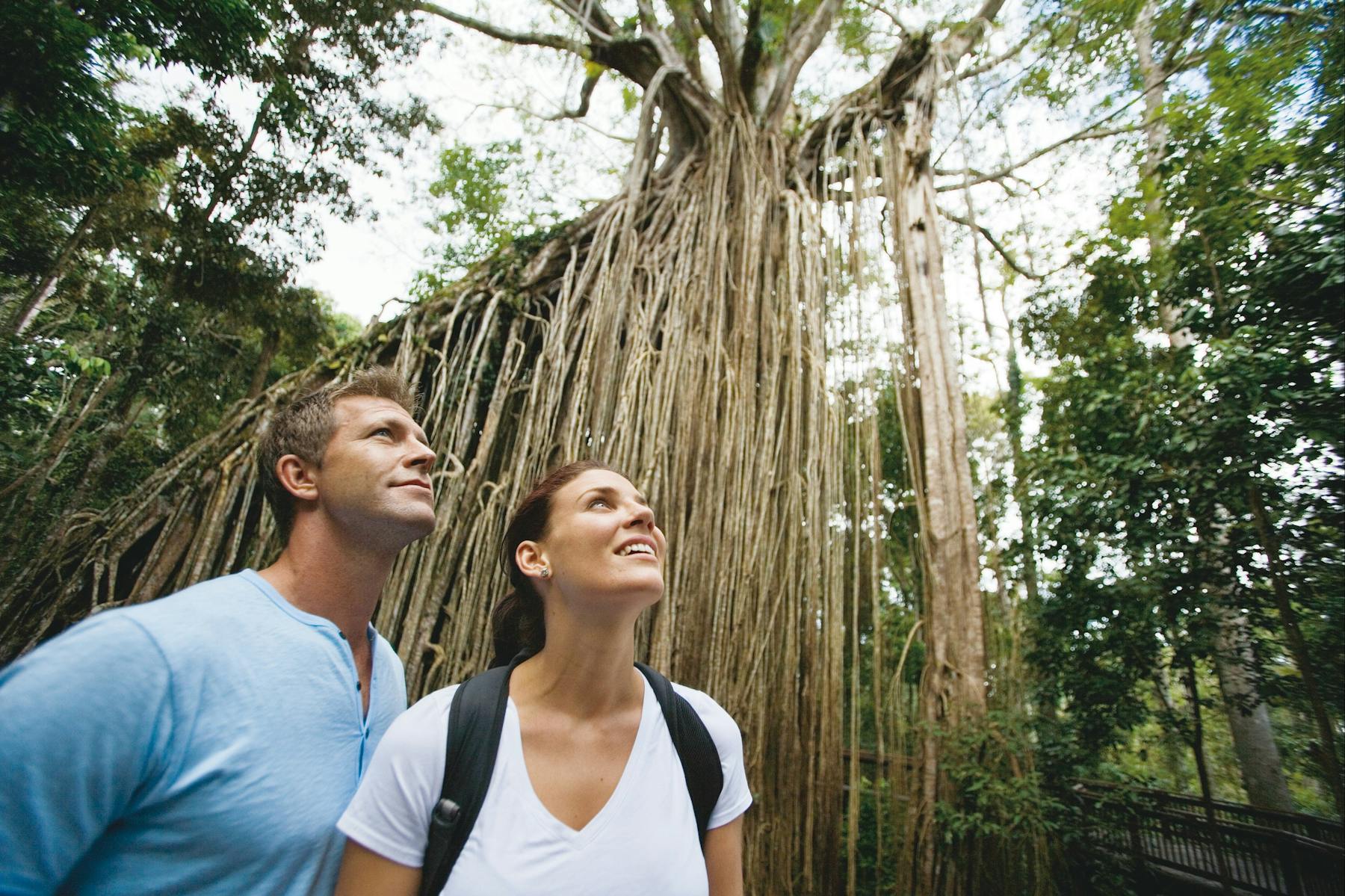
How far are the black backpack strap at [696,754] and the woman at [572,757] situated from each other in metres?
0.02

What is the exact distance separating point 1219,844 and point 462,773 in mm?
4149

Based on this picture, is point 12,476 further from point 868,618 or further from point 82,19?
point 868,618

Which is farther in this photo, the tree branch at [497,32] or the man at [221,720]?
the tree branch at [497,32]

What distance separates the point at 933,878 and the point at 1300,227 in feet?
10.2

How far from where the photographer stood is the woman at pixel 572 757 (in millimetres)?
826

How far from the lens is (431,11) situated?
16.9ft

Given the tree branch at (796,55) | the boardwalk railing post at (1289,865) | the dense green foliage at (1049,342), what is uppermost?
→ the tree branch at (796,55)

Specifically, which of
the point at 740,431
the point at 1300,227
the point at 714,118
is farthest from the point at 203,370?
the point at 1300,227

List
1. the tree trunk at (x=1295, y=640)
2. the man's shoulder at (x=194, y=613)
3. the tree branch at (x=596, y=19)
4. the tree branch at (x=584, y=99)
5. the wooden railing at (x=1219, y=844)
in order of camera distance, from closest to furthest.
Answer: the man's shoulder at (x=194, y=613), the tree trunk at (x=1295, y=640), the wooden railing at (x=1219, y=844), the tree branch at (x=596, y=19), the tree branch at (x=584, y=99)

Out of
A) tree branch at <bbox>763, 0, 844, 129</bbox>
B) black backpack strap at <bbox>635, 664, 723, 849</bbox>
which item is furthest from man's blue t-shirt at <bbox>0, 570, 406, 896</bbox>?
tree branch at <bbox>763, 0, 844, 129</bbox>

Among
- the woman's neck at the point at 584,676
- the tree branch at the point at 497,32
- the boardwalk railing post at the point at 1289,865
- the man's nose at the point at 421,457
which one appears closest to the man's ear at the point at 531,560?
the woman's neck at the point at 584,676

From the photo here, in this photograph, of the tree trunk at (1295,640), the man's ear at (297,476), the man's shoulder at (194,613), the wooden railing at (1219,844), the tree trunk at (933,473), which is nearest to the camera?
the man's shoulder at (194,613)

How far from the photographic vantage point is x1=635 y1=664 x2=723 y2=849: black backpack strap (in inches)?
40.1

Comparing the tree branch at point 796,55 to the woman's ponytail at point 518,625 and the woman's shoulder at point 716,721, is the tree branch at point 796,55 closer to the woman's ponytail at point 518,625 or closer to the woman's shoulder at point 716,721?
the woman's ponytail at point 518,625
